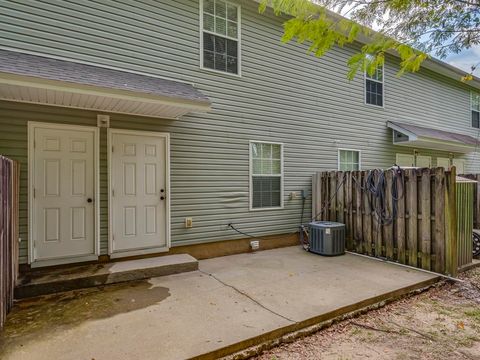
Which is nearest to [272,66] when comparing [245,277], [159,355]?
[245,277]

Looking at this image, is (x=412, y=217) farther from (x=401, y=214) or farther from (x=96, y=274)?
(x=96, y=274)

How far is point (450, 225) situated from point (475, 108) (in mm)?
10332

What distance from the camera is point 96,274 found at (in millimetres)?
4188

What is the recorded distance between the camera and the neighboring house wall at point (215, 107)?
4438 mm

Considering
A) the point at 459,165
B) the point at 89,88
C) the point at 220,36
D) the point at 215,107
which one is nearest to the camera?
the point at 89,88

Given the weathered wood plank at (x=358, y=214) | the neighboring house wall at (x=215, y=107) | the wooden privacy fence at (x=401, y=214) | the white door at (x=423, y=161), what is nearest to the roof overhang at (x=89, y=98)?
the neighboring house wall at (x=215, y=107)

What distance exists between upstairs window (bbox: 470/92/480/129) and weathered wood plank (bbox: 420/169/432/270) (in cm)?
967

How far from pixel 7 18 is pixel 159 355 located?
4.91 meters

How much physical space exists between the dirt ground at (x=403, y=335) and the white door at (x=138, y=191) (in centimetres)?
310

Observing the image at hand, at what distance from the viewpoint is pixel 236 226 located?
6.08m

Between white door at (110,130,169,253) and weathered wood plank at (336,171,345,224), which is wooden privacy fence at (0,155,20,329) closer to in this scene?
white door at (110,130,169,253)

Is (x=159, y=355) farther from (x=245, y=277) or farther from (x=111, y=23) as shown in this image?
(x=111, y=23)

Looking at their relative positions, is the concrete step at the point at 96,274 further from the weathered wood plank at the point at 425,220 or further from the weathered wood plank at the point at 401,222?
the weathered wood plank at the point at 425,220

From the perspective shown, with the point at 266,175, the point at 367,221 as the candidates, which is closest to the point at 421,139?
the point at 367,221
